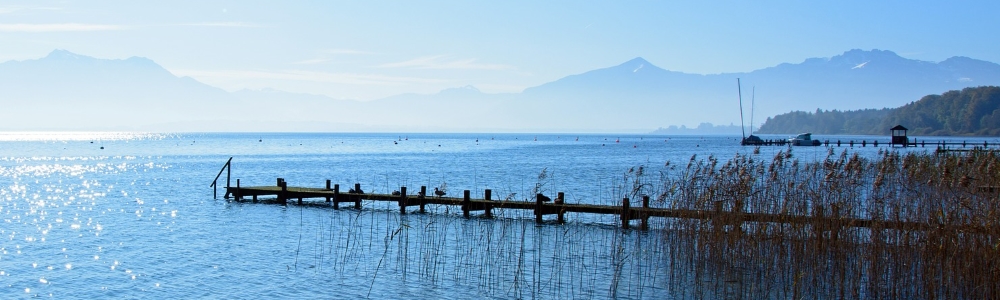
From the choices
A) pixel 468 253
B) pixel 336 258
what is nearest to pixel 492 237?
pixel 468 253

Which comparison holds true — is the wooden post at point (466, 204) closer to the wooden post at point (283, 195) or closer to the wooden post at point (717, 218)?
the wooden post at point (283, 195)

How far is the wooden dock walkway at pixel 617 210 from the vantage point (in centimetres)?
1881

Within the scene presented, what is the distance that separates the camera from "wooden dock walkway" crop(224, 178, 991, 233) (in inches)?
741

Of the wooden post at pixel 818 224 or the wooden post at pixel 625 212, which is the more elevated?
the wooden post at pixel 818 224

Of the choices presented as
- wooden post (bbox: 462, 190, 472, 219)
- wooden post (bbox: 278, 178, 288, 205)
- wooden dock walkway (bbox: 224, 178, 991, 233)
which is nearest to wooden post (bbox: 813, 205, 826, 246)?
wooden dock walkway (bbox: 224, 178, 991, 233)

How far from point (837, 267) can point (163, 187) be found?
44.7 metres

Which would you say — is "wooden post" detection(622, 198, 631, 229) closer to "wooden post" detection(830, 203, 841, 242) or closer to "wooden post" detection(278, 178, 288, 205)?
"wooden post" detection(830, 203, 841, 242)

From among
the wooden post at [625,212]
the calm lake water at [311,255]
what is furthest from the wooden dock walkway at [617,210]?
the calm lake water at [311,255]

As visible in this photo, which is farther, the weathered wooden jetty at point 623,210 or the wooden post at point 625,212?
the wooden post at point 625,212

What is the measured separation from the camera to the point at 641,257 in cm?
2253

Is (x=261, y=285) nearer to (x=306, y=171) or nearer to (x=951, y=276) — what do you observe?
(x=951, y=276)

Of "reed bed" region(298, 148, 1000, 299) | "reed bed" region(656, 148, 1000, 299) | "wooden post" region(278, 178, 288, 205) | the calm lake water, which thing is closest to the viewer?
"reed bed" region(656, 148, 1000, 299)

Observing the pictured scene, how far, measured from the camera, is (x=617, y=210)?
26.8 m

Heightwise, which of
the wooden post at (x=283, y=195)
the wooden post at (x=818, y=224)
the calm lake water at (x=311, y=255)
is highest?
the wooden post at (x=818, y=224)
